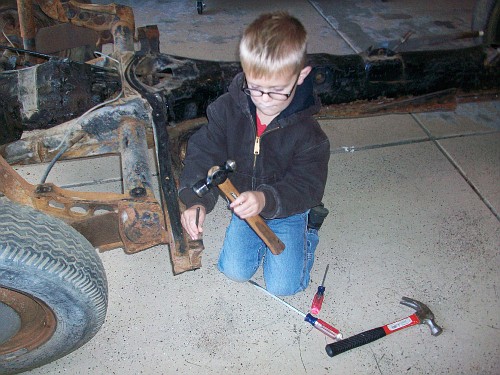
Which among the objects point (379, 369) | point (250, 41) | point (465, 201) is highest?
point (250, 41)

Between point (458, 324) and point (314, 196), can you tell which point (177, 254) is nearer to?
point (314, 196)

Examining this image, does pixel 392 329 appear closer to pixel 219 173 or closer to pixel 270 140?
pixel 270 140

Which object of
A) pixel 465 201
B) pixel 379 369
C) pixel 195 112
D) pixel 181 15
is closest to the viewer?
pixel 379 369

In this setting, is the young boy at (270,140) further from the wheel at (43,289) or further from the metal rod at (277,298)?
the wheel at (43,289)

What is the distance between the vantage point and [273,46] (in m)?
1.51

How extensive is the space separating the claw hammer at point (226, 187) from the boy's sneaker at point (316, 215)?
48 cm

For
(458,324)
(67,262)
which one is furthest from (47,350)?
(458,324)

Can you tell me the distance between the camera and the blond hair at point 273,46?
4.97ft

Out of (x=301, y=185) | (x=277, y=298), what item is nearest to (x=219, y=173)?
(x=301, y=185)

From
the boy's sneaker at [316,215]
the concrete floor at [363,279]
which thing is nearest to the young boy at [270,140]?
the boy's sneaker at [316,215]

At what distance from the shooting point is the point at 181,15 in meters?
4.25

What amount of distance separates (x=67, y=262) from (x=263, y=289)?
1039mm

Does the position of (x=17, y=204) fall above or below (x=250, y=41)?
below

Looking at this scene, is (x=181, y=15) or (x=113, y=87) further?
(x=181, y=15)
